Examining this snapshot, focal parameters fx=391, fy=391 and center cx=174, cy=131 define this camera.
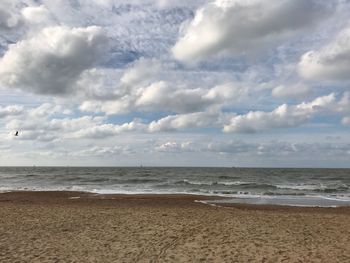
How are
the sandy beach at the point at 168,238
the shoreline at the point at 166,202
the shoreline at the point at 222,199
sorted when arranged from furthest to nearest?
the shoreline at the point at 222,199
the shoreline at the point at 166,202
the sandy beach at the point at 168,238

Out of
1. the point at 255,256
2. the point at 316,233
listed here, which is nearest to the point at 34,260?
the point at 255,256

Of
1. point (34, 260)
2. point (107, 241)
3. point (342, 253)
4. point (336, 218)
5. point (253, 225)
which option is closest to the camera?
point (34, 260)

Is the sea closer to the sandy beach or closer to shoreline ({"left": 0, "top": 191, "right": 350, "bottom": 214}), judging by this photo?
shoreline ({"left": 0, "top": 191, "right": 350, "bottom": 214})

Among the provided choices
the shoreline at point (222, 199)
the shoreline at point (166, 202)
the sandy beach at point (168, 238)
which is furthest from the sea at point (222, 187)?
the sandy beach at point (168, 238)

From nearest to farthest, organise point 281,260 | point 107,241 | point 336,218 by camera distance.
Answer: point 281,260 → point 107,241 → point 336,218

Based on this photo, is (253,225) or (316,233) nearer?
(316,233)

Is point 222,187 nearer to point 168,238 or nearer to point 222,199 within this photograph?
point 222,199

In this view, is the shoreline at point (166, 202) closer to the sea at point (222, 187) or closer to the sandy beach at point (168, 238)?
the sea at point (222, 187)

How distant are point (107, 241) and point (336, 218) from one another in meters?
11.0

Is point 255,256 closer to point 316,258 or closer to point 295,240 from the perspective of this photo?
point 316,258

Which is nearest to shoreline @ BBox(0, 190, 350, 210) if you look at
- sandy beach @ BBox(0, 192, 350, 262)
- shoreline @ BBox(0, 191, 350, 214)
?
shoreline @ BBox(0, 191, 350, 214)

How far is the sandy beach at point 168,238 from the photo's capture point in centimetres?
980

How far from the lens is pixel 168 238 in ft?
38.6

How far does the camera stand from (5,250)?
9961mm
